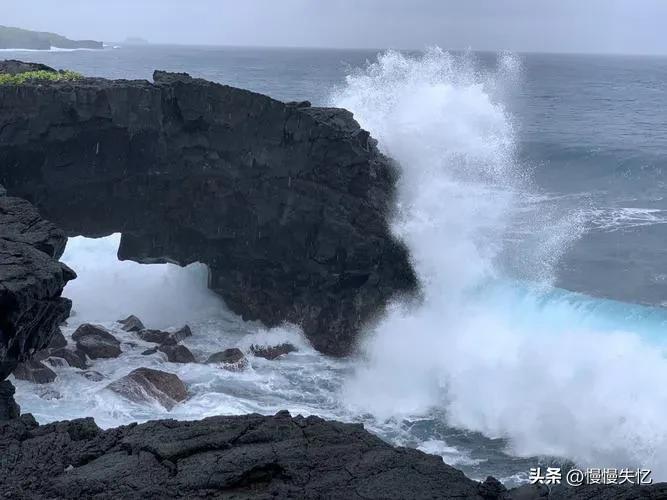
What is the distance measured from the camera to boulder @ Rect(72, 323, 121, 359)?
2461cm

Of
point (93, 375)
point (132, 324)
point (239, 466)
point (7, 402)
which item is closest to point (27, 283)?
point (7, 402)

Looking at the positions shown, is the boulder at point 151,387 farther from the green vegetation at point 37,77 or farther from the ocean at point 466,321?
the green vegetation at point 37,77

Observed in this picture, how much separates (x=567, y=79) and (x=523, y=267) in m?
87.3

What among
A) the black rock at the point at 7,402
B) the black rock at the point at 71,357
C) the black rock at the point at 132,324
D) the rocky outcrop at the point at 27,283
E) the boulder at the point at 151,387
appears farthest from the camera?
the black rock at the point at 132,324

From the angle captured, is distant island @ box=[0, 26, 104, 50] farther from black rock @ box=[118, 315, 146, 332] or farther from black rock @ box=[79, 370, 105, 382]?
black rock @ box=[79, 370, 105, 382]

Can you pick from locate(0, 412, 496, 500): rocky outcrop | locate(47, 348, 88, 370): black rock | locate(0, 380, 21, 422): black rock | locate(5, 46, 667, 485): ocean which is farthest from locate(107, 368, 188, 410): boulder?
locate(0, 412, 496, 500): rocky outcrop

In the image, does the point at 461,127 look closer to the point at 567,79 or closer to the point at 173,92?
the point at 173,92

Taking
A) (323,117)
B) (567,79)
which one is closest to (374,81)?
(323,117)

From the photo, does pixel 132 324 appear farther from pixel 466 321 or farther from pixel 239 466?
pixel 239 466

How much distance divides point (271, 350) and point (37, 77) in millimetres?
11741

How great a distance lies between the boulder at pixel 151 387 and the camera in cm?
2127

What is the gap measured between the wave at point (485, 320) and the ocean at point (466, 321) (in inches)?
2.4

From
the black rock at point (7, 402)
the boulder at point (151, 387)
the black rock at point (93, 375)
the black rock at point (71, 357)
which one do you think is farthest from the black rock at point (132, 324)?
the black rock at point (7, 402)

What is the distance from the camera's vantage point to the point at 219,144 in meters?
26.5
